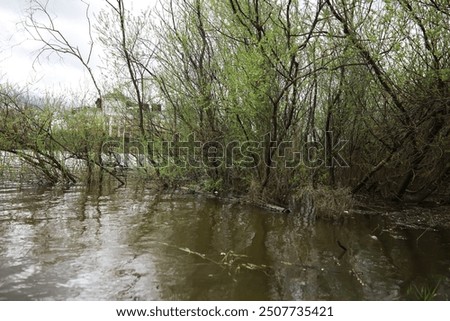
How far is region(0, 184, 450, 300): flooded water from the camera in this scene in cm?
403

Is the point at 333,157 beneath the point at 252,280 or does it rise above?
above

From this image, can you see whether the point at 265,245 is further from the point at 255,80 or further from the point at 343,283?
the point at 255,80

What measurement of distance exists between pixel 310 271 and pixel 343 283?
0.49m

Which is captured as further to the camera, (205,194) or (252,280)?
(205,194)

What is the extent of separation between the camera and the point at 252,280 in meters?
4.32

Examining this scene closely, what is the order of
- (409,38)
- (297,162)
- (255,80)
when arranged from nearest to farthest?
1. (409,38)
2. (255,80)
3. (297,162)

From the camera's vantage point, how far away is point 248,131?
948 cm

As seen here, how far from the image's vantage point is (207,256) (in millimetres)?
5199

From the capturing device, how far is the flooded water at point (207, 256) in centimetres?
403
